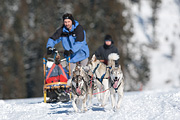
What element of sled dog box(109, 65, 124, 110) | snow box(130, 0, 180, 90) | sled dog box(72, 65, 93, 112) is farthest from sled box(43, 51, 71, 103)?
snow box(130, 0, 180, 90)

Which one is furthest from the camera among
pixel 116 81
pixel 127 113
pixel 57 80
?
pixel 57 80

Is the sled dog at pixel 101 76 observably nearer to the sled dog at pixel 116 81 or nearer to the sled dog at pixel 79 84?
the sled dog at pixel 116 81

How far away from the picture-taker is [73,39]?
7.81 metres

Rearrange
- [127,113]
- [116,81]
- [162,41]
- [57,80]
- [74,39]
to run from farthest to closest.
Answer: [162,41]
[57,80]
[74,39]
[116,81]
[127,113]

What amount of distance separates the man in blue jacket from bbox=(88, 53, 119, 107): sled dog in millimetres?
328

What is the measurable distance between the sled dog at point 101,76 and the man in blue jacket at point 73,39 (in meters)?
0.33

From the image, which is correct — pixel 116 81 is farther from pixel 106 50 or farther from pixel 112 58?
pixel 106 50

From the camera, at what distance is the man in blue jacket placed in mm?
7547

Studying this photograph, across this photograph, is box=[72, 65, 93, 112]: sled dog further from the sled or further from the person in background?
the person in background

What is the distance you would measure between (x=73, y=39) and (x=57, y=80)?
194 cm

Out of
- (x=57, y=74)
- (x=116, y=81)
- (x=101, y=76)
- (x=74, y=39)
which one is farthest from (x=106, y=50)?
(x=116, y=81)

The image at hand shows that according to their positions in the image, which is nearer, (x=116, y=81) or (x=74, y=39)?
(x=116, y=81)

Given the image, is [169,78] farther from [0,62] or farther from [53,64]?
[53,64]

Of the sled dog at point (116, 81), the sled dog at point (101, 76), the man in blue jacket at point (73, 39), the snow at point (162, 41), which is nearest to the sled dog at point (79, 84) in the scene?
the sled dog at point (116, 81)
